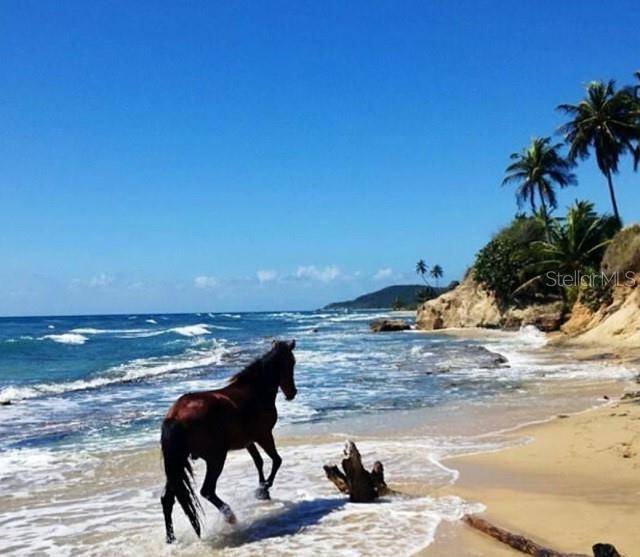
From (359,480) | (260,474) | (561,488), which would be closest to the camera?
(359,480)

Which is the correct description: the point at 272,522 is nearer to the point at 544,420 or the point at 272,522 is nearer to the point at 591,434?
the point at 591,434

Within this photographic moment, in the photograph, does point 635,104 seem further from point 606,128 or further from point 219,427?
point 219,427

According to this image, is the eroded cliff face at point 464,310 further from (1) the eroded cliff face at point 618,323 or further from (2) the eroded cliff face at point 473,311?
(1) the eroded cliff face at point 618,323

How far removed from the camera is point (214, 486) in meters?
6.03

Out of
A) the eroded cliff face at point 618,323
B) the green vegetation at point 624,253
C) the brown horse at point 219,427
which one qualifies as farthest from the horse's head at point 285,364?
the green vegetation at point 624,253

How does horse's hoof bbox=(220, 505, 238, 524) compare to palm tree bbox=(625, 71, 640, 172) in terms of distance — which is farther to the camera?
palm tree bbox=(625, 71, 640, 172)

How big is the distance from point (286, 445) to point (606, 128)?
130 feet

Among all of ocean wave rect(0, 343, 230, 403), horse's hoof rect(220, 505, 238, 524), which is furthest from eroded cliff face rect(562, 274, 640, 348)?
horse's hoof rect(220, 505, 238, 524)

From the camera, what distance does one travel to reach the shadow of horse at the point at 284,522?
5910mm

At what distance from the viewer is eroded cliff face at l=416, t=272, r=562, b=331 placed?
153ft

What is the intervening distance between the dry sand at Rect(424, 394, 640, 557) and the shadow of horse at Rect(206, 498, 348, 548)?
52.3 inches

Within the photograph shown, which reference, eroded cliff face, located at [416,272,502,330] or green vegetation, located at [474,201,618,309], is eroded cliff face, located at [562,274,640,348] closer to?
green vegetation, located at [474,201,618,309]

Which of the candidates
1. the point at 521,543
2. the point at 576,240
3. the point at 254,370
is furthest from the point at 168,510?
the point at 576,240

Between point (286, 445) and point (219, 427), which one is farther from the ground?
point (219, 427)
